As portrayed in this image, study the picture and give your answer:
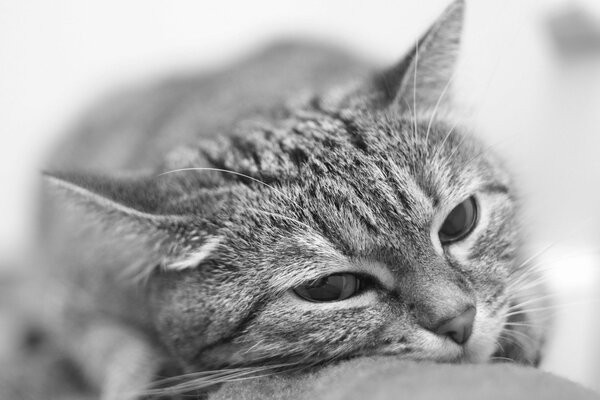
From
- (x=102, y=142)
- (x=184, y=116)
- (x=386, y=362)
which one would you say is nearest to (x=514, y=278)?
(x=386, y=362)

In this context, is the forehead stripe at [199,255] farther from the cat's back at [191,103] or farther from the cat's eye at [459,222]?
the cat's back at [191,103]

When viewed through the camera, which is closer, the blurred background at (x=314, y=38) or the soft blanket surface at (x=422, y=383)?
the soft blanket surface at (x=422, y=383)

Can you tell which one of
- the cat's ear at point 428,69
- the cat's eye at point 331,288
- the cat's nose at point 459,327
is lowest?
the cat's nose at point 459,327

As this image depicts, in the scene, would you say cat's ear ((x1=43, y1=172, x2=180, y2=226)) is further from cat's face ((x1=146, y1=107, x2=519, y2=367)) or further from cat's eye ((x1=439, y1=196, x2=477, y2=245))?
cat's eye ((x1=439, y1=196, x2=477, y2=245))

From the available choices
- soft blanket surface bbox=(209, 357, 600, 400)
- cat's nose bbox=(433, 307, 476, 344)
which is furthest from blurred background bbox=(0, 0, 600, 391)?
soft blanket surface bbox=(209, 357, 600, 400)

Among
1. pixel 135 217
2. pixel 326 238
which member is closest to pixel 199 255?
pixel 135 217

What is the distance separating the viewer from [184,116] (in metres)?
2.29

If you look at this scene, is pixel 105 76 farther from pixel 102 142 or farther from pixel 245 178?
pixel 245 178

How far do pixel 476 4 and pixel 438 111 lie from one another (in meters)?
0.90

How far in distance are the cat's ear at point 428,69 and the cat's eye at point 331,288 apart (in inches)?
19.3

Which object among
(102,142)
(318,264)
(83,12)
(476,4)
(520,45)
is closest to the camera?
(318,264)

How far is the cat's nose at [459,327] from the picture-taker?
1157 millimetres

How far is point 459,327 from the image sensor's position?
1.17m

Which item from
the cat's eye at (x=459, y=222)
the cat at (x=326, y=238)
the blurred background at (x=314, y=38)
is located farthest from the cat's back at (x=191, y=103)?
the cat's eye at (x=459, y=222)
